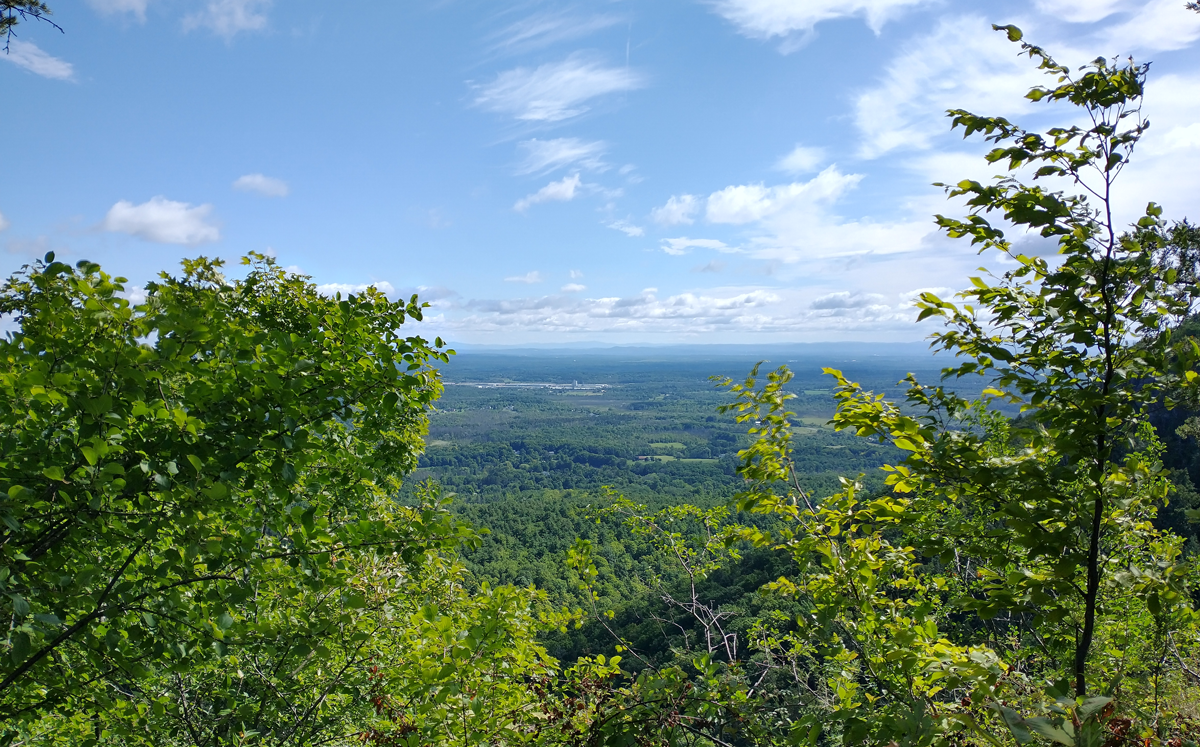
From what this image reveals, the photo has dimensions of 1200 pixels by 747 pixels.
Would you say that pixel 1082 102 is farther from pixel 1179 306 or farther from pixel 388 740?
pixel 388 740

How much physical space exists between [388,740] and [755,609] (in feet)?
90.7

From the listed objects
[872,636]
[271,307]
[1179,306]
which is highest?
[271,307]

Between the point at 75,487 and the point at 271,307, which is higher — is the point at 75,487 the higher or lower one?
the lower one

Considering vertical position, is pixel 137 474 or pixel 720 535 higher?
pixel 137 474

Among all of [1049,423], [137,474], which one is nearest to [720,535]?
[1049,423]

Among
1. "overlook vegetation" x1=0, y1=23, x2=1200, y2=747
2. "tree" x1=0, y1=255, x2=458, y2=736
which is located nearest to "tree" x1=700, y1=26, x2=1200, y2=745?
"overlook vegetation" x1=0, y1=23, x2=1200, y2=747

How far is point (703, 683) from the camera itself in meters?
3.12

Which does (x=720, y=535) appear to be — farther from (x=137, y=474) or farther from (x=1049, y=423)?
(x=137, y=474)

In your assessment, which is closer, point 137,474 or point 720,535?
point 137,474

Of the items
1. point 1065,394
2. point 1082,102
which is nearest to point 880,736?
point 1065,394

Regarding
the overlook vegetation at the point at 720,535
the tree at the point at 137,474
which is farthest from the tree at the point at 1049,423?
the tree at the point at 137,474

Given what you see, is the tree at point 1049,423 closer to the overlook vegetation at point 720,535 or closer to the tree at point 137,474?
the overlook vegetation at point 720,535

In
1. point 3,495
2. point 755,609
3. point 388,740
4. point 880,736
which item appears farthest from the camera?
point 755,609

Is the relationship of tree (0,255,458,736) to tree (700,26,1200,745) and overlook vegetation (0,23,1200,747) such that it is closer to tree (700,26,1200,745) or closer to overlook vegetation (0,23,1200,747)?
overlook vegetation (0,23,1200,747)
